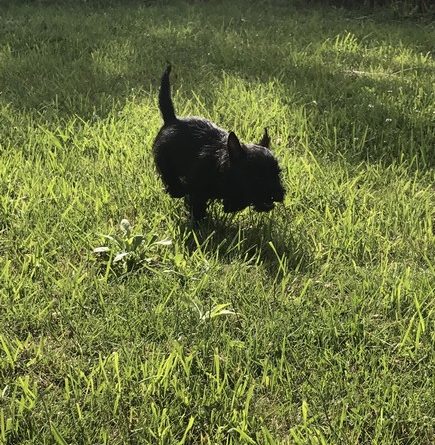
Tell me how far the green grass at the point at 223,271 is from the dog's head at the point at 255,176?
0.78 feet

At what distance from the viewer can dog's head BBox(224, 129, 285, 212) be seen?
3.16m

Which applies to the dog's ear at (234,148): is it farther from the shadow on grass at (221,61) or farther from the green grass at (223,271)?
the shadow on grass at (221,61)

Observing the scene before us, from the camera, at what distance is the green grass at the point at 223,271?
2.16 metres

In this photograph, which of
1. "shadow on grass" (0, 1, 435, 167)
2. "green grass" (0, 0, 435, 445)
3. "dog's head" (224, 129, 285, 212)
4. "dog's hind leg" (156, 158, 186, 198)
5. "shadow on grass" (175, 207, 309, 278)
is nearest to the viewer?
"green grass" (0, 0, 435, 445)

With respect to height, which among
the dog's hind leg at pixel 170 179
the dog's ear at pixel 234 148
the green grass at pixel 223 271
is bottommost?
the green grass at pixel 223 271

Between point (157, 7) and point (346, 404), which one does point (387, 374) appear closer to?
point (346, 404)

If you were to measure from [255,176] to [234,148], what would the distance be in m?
0.19

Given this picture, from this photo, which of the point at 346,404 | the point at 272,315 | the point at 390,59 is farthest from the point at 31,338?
the point at 390,59

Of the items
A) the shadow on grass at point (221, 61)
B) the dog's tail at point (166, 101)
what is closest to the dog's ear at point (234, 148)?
the dog's tail at point (166, 101)

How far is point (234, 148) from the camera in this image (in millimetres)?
3127

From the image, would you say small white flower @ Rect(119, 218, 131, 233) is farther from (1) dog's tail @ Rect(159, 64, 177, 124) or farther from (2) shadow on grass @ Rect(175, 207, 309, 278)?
(1) dog's tail @ Rect(159, 64, 177, 124)

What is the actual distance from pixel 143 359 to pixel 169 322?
0.77 ft

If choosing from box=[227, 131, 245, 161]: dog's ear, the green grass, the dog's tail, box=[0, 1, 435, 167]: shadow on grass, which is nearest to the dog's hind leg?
the green grass

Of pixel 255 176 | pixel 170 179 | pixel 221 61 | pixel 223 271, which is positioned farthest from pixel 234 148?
pixel 221 61
